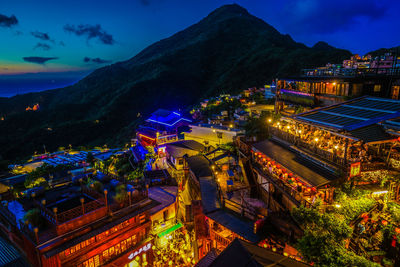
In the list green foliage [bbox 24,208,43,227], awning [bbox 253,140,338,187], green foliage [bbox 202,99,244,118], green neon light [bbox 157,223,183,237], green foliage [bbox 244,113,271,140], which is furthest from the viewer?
green foliage [bbox 202,99,244,118]

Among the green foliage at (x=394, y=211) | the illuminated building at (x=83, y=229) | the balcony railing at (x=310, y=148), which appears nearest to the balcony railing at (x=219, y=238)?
the illuminated building at (x=83, y=229)

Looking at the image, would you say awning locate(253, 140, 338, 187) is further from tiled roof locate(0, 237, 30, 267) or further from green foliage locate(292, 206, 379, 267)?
tiled roof locate(0, 237, 30, 267)

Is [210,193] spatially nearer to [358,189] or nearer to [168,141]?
[358,189]

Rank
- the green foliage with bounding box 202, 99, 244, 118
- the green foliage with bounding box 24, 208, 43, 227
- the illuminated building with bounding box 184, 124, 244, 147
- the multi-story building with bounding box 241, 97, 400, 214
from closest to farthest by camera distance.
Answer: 1. the green foliage with bounding box 24, 208, 43, 227
2. the multi-story building with bounding box 241, 97, 400, 214
3. the illuminated building with bounding box 184, 124, 244, 147
4. the green foliage with bounding box 202, 99, 244, 118

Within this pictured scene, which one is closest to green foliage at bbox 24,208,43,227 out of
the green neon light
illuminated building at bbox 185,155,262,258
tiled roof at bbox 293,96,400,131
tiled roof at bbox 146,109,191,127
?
the green neon light

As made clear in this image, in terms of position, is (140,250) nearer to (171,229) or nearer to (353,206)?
(171,229)

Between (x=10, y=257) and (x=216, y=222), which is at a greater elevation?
(x=10, y=257)

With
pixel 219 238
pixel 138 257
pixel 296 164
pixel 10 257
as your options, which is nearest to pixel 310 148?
pixel 296 164

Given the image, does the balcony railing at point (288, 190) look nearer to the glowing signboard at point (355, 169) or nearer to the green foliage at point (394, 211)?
the glowing signboard at point (355, 169)
